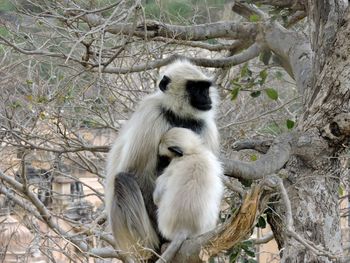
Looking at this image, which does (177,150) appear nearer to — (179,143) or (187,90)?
(179,143)

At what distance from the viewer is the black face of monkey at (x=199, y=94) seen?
4281mm

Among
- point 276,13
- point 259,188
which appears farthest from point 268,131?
point 259,188

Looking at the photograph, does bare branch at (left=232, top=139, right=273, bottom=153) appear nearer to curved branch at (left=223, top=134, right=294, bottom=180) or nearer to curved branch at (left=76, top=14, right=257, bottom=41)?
curved branch at (left=223, top=134, right=294, bottom=180)

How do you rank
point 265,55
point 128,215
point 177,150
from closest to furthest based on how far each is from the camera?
1. point 177,150
2. point 128,215
3. point 265,55

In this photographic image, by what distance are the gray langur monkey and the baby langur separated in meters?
0.27

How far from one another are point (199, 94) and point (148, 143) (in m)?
0.50

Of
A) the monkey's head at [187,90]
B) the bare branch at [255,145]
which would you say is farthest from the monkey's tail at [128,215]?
the bare branch at [255,145]

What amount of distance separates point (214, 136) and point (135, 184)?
68cm

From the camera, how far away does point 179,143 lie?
3.80 m

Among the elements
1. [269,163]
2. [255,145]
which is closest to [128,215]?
[255,145]

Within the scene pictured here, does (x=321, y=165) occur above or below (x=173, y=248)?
above

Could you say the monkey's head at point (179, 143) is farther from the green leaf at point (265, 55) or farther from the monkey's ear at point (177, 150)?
the green leaf at point (265, 55)

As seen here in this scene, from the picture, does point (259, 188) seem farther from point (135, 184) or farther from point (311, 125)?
point (135, 184)

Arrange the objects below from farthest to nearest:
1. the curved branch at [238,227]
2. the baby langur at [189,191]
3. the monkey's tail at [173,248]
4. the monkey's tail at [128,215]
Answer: the monkey's tail at [128,215] → the baby langur at [189,191] → the monkey's tail at [173,248] → the curved branch at [238,227]
